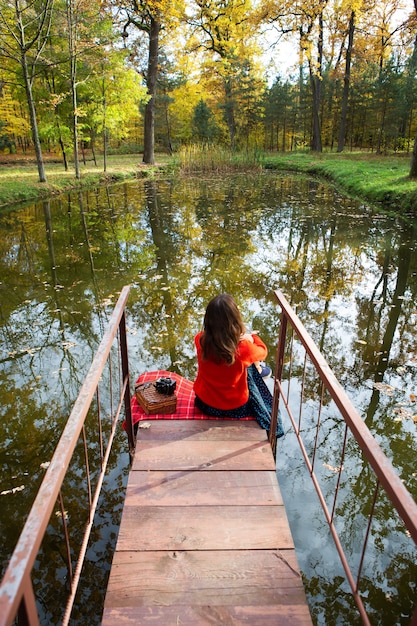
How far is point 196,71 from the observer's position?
Result: 2820 centimetres

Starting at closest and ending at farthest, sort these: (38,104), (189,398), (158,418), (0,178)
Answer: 1. (158,418)
2. (189,398)
3. (0,178)
4. (38,104)

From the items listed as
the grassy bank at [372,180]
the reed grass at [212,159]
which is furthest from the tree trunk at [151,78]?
the grassy bank at [372,180]

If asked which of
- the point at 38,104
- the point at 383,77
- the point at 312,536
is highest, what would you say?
the point at 383,77

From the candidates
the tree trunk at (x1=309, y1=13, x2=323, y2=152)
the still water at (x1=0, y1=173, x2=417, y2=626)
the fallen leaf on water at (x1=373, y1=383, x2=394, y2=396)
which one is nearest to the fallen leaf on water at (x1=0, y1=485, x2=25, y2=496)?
the still water at (x1=0, y1=173, x2=417, y2=626)

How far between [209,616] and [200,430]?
1404 millimetres

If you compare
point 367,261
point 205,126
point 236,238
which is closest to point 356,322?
point 367,261

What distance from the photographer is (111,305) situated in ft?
20.9

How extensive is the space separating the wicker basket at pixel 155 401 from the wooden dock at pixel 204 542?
31 centimetres

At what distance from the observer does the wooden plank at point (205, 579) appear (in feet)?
6.23

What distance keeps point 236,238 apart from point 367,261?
3033 millimetres

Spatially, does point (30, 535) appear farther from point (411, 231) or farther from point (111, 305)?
point (411, 231)

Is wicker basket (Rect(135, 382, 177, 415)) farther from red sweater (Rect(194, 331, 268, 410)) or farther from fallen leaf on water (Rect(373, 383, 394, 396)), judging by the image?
fallen leaf on water (Rect(373, 383, 394, 396))

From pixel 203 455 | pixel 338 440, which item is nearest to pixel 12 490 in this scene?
pixel 203 455

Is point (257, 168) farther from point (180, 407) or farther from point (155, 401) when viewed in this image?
point (155, 401)
